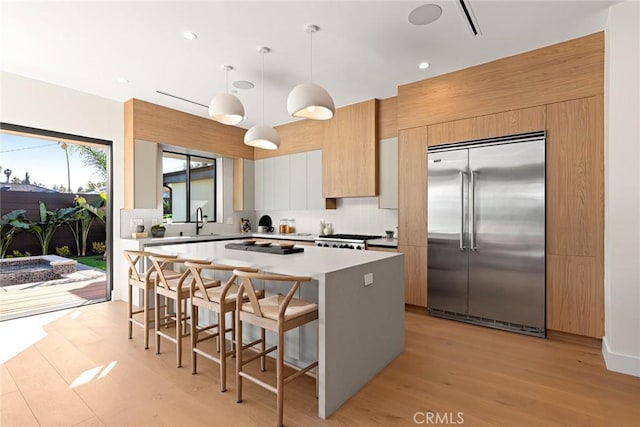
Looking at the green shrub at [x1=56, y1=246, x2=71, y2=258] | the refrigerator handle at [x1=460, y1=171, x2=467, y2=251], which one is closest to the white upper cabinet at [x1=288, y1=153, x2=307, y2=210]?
the refrigerator handle at [x1=460, y1=171, x2=467, y2=251]

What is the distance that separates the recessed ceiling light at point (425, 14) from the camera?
8.06 ft

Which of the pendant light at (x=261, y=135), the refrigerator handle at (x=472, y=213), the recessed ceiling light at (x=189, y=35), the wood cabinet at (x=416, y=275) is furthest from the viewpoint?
the wood cabinet at (x=416, y=275)

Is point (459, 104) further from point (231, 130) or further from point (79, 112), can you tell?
point (79, 112)

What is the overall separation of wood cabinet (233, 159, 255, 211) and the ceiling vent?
4.38 meters

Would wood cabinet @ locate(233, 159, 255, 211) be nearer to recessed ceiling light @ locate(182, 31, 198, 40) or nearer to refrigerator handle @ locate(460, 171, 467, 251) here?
recessed ceiling light @ locate(182, 31, 198, 40)

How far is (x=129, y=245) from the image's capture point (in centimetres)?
424

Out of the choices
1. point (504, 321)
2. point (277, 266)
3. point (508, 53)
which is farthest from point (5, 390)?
point (508, 53)

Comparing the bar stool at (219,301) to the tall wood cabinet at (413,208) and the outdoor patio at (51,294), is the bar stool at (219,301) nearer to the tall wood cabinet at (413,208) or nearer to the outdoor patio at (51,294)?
the tall wood cabinet at (413,208)

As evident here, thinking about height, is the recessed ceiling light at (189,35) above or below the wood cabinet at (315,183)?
above

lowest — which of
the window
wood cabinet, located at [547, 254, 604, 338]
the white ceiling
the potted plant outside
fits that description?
wood cabinet, located at [547, 254, 604, 338]

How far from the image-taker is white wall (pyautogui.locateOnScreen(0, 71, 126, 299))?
360cm

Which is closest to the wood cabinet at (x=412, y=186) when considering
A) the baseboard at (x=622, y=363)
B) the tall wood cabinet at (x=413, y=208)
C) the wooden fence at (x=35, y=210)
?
the tall wood cabinet at (x=413, y=208)

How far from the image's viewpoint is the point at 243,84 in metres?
3.92

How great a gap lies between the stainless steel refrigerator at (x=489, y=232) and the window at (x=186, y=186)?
4083 millimetres
